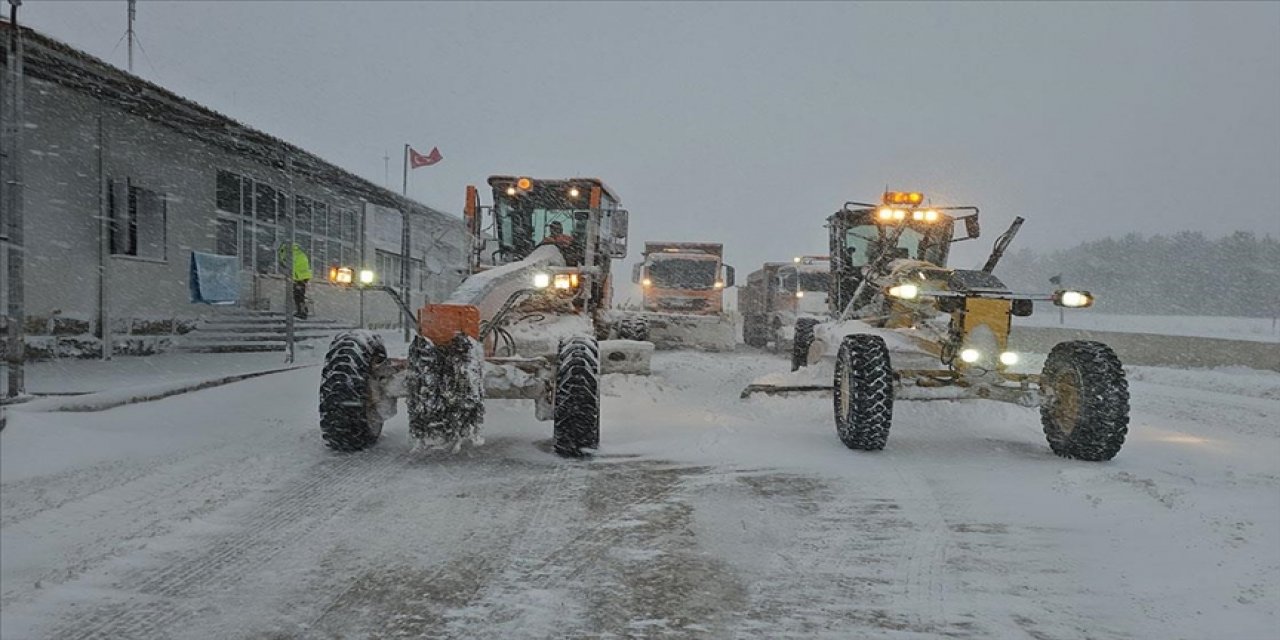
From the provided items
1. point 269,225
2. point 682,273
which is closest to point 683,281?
point 682,273

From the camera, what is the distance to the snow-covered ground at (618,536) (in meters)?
3.29

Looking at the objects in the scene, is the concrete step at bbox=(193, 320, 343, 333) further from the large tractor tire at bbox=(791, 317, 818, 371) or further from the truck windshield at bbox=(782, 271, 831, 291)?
the truck windshield at bbox=(782, 271, 831, 291)

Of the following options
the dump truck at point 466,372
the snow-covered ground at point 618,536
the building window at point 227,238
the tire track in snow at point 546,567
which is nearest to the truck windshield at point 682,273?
the building window at point 227,238

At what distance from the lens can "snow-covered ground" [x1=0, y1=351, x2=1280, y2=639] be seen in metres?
3.29

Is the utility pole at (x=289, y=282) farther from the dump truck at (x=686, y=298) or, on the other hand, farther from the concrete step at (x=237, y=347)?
the dump truck at (x=686, y=298)

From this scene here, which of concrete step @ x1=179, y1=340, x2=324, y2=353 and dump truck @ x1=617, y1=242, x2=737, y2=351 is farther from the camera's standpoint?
dump truck @ x1=617, y1=242, x2=737, y2=351

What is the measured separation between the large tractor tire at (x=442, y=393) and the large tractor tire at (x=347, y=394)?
774 millimetres

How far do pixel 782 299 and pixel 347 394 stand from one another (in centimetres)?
1737

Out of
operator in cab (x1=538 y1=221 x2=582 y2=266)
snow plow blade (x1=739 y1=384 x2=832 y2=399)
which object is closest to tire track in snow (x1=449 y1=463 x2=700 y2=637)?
snow plow blade (x1=739 y1=384 x2=832 y2=399)

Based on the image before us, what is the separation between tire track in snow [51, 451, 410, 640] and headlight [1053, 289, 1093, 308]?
18.9 feet

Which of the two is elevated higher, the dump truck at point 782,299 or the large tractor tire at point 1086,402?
the dump truck at point 782,299

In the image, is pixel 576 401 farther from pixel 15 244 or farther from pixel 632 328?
pixel 632 328

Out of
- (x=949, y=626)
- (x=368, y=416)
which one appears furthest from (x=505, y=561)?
(x=368, y=416)

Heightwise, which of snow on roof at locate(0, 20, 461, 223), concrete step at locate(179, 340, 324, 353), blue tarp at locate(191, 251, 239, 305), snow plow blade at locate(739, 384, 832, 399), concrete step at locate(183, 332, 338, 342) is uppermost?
snow on roof at locate(0, 20, 461, 223)
